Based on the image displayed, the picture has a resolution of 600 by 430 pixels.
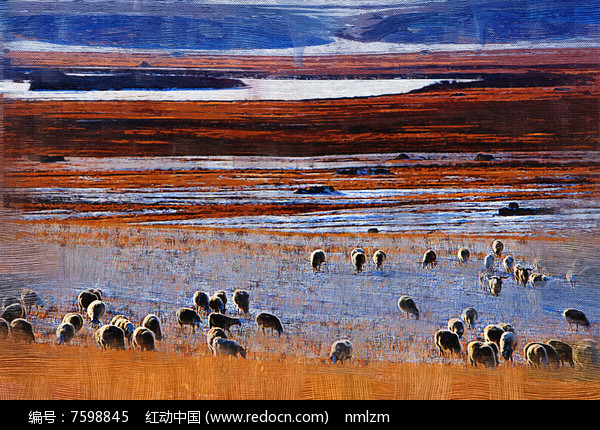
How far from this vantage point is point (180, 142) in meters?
2.19

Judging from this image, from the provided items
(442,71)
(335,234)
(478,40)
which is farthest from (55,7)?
(478,40)

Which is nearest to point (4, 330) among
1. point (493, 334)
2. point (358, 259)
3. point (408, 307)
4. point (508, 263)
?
point (358, 259)

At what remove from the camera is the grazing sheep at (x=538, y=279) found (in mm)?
2143

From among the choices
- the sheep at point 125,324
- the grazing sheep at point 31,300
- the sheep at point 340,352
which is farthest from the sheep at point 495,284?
the grazing sheep at point 31,300

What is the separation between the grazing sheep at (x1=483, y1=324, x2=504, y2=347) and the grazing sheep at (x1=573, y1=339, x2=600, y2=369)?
0.35 metres

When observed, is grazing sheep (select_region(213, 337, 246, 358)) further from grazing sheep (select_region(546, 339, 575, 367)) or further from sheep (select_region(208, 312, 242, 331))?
grazing sheep (select_region(546, 339, 575, 367))

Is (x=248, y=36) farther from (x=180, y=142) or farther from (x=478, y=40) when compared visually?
(x=478, y=40)

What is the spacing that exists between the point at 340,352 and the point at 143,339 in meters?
0.89

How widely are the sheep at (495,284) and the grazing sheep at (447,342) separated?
275 mm

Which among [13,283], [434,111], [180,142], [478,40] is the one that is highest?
[478,40]

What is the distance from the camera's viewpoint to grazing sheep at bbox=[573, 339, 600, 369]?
2.11 m

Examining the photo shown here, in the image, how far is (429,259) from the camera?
216 centimetres
